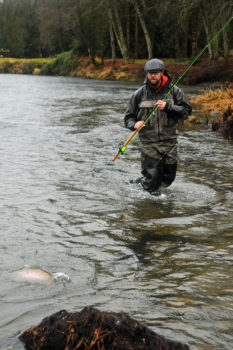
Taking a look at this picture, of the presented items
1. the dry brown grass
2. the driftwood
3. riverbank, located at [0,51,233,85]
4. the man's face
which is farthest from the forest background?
the driftwood

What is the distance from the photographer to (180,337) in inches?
126

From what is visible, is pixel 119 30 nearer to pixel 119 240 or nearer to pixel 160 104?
pixel 160 104

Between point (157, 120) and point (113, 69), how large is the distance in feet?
139

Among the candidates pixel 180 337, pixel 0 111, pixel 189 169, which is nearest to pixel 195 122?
pixel 189 169

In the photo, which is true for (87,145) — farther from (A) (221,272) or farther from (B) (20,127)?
(A) (221,272)

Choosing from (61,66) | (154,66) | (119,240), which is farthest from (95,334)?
(61,66)

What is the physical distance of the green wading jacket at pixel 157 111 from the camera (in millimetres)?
6672

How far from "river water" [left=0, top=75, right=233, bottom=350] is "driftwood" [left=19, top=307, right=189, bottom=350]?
282 millimetres

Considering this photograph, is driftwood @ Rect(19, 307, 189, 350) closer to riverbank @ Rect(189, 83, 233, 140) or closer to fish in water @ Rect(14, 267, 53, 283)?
fish in water @ Rect(14, 267, 53, 283)

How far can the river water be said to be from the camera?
3.61m

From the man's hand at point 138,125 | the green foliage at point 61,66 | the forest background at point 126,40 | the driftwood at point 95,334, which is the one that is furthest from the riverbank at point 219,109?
the green foliage at point 61,66

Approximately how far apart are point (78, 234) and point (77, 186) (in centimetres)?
258

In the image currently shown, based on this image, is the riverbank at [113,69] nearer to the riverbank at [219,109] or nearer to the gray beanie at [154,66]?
the riverbank at [219,109]

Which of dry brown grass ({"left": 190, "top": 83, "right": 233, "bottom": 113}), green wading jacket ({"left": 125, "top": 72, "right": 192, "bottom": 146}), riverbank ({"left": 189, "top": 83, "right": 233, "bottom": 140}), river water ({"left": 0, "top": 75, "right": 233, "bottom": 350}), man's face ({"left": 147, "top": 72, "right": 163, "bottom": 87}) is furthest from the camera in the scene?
dry brown grass ({"left": 190, "top": 83, "right": 233, "bottom": 113})
